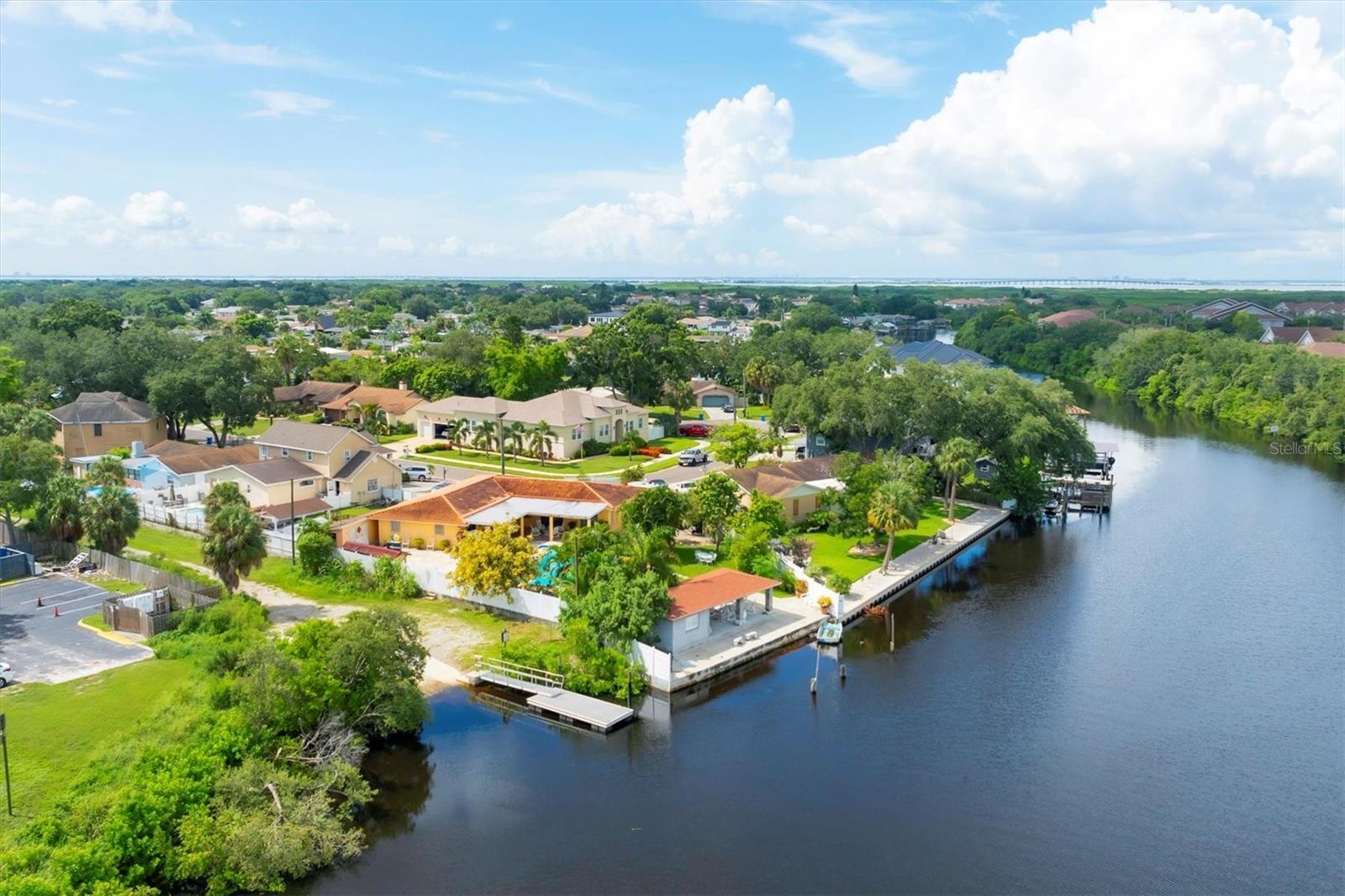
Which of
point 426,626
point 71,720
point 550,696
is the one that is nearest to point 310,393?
point 426,626

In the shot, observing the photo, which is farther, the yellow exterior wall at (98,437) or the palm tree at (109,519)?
the yellow exterior wall at (98,437)

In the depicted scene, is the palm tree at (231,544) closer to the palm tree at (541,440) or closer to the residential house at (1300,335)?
the palm tree at (541,440)

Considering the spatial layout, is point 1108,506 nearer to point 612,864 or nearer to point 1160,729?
point 1160,729

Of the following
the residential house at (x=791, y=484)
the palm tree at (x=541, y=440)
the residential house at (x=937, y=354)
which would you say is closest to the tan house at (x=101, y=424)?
the palm tree at (x=541, y=440)

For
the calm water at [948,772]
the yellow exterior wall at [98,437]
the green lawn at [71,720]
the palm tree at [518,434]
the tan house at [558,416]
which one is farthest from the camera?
the tan house at [558,416]

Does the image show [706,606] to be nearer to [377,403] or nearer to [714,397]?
[377,403]

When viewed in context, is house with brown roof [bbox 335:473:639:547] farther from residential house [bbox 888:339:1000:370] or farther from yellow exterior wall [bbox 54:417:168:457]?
residential house [bbox 888:339:1000:370]
